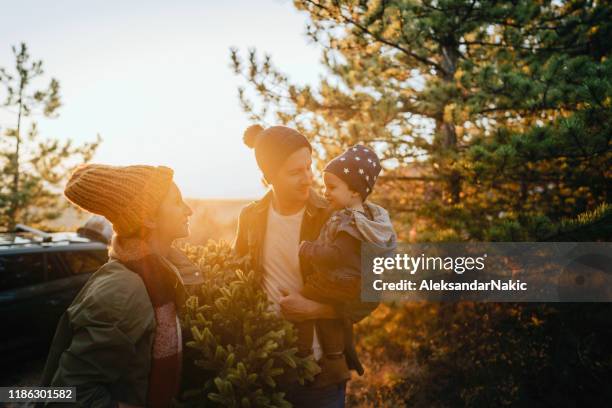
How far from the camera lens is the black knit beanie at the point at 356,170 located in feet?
8.46

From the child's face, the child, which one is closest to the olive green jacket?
the child

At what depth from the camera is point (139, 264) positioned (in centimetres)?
181

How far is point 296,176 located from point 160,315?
44.4 inches

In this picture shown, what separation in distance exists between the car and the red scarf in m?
4.46

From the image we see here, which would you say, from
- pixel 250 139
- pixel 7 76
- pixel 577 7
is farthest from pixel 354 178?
pixel 7 76

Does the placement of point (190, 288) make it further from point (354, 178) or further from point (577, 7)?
point (577, 7)

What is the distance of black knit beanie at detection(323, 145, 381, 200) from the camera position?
8.46 feet

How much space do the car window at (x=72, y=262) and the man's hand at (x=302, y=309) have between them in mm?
4954

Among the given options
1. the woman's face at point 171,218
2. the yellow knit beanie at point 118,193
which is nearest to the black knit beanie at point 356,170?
the woman's face at point 171,218

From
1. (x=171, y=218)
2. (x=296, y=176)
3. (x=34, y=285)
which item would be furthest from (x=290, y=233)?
(x=34, y=285)

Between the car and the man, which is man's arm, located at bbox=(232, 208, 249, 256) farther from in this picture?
the car

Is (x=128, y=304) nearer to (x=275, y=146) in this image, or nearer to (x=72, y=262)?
(x=275, y=146)

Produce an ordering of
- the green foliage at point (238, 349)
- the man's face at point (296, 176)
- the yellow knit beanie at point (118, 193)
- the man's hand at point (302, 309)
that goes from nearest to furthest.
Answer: the yellow knit beanie at point (118, 193) < the green foliage at point (238, 349) < the man's hand at point (302, 309) < the man's face at point (296, 176)

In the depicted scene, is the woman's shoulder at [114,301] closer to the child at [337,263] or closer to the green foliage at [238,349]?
the green foliage at [238,349]
